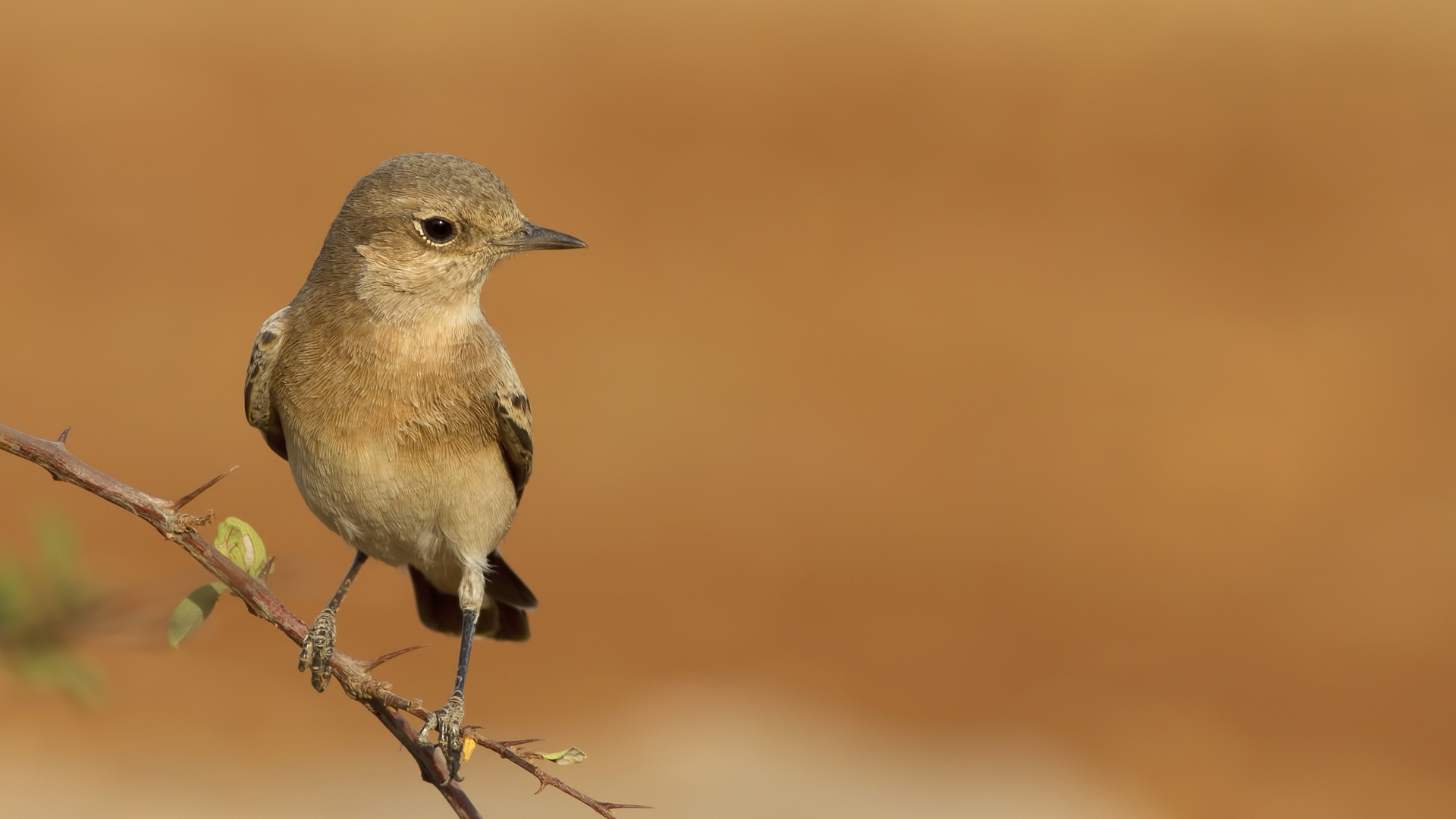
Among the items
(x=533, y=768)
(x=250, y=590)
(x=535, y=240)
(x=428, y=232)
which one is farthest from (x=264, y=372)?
→ (x=533, y=768)

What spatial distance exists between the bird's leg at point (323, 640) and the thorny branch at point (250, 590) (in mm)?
598

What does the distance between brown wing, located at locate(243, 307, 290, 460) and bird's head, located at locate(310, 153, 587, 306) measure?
33 cm

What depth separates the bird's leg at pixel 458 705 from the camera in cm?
435

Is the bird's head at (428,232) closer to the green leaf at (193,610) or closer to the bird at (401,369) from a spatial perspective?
the bird at (401,369)

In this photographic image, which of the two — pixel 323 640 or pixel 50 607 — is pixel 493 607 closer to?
pixel 323 640

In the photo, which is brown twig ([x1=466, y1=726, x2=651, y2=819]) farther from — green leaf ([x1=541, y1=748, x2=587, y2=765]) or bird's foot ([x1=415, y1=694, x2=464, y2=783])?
bird's foot ([x1=415, y1=694, x2=464, y2=783])

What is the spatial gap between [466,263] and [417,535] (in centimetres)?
105

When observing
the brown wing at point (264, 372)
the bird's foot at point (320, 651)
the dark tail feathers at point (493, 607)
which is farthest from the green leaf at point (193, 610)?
the dark tail feathers at point (493, 607)

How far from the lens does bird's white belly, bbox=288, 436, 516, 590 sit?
447 centimetres

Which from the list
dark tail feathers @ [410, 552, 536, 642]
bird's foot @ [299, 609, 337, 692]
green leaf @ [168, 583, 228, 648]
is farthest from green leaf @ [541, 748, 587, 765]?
dark tail feathers @ [410, 552, 536, 642]

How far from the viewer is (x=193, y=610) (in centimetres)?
318

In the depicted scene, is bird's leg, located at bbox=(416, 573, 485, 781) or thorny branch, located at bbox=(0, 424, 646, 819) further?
bird's leg, located at bbox=(416, 573, 485, 781)

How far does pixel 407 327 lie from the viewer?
4551 millimetres

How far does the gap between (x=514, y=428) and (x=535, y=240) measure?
78 centimetres
